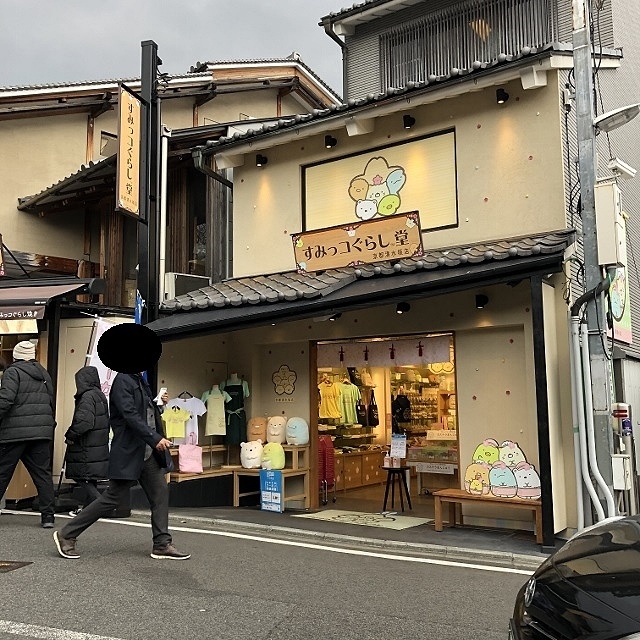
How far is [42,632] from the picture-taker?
4477 mm

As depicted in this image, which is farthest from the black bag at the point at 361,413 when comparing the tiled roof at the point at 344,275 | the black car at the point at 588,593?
the black car at the point at 588,593

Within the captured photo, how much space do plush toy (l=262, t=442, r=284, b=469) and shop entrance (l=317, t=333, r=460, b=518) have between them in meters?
0.99

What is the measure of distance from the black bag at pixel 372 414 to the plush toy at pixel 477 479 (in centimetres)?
481

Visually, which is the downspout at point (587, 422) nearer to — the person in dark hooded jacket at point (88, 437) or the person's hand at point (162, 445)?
the person's hand at point (162, 445)

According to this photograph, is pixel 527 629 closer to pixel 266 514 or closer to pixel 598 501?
pixel 598 501

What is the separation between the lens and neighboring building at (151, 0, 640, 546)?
8.16m

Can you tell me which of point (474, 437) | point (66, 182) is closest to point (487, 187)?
point (474, 437)

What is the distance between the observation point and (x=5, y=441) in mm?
7953

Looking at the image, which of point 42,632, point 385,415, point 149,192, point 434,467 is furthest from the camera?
point 385,415

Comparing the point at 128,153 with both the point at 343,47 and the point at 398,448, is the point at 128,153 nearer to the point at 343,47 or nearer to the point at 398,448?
the point at 398,448

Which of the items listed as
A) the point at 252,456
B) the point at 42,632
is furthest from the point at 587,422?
the point at 42,632

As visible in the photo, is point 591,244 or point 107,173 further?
point 107,173

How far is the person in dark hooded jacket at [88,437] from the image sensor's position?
8.79m

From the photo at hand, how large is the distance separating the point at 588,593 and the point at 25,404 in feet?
23.2
